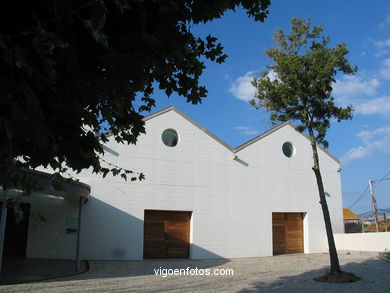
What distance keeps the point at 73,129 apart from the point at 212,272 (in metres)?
9.81

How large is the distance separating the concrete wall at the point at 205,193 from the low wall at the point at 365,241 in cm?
96

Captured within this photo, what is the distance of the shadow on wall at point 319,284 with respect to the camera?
8883mm

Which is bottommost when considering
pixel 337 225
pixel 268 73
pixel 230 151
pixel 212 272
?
pixel 212 272

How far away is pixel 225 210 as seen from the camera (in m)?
17.5

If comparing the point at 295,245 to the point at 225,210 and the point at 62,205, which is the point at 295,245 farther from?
the point at 62,205

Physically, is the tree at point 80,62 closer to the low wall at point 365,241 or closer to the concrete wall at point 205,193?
the concrete wall at point 205,193

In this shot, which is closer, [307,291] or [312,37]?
[307,291]

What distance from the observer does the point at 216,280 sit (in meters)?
10.4

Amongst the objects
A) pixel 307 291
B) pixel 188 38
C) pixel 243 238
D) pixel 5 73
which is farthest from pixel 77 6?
pixel 243 238

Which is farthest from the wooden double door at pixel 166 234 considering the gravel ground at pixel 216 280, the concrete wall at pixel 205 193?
the gravel ground at pixel 216 280

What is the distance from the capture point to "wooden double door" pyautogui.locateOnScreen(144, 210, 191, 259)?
16.4m

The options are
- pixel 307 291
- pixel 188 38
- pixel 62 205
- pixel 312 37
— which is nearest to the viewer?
pixel 188 38

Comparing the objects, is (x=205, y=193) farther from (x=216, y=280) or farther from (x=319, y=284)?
(x=319, y=284)

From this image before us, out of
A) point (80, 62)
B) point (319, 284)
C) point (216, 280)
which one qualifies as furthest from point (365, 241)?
point (80, 62)
